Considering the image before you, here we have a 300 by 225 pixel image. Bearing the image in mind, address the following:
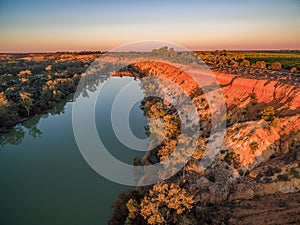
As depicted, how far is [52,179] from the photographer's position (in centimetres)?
2375

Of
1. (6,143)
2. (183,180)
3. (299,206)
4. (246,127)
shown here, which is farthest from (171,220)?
(6,143)

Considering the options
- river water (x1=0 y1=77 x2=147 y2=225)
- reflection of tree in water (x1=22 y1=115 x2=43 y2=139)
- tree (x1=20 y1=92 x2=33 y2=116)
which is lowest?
river water (x1=0 y1=77 x2=147 y2=225)

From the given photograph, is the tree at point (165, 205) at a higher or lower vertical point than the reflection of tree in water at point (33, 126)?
higher

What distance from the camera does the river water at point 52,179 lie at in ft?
62.4

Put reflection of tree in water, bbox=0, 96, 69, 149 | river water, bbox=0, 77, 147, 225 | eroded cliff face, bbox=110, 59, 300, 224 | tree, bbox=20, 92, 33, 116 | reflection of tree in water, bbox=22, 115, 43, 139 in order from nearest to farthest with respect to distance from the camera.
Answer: eroded cliff face, bbox=110, 59, 300, 224 < river water, bbox=0, 77, 147, 225 < reflection of tree in water, bbox=0, 96, 69, 149 < reflection of tree in water, bbox=22, 115, 43, 139 < tree, bbox=20, 92, 33, 116

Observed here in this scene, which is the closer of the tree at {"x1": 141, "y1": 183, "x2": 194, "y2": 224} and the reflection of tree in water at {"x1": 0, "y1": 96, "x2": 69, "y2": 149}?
the tree at {"x1": 141, "y1": 183, "x2": 194, "y2": 224}

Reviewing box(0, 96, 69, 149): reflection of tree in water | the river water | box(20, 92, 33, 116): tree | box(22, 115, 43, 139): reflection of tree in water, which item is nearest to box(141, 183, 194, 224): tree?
the river water

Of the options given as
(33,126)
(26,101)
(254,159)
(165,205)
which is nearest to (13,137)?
(33,126)

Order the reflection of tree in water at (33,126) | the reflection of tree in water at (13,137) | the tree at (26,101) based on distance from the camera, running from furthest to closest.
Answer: the tree at (26,101)
the reflection of tree in water at (33,126)
the reflection of tree in water at (13,137)

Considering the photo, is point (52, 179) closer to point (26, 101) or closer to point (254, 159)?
point (254, 159)

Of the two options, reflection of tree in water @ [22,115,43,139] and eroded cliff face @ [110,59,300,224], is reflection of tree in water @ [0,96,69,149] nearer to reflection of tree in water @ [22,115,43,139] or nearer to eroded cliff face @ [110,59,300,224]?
reflection of tree in water @ [22,115,43,139]

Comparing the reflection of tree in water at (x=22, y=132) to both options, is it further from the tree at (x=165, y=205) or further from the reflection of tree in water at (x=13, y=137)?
the tree at (x=165, y=205)

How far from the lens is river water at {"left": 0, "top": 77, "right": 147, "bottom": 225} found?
1903cm

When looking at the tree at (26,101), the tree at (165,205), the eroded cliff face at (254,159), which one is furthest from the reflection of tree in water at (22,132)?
the tree at (165,205)
